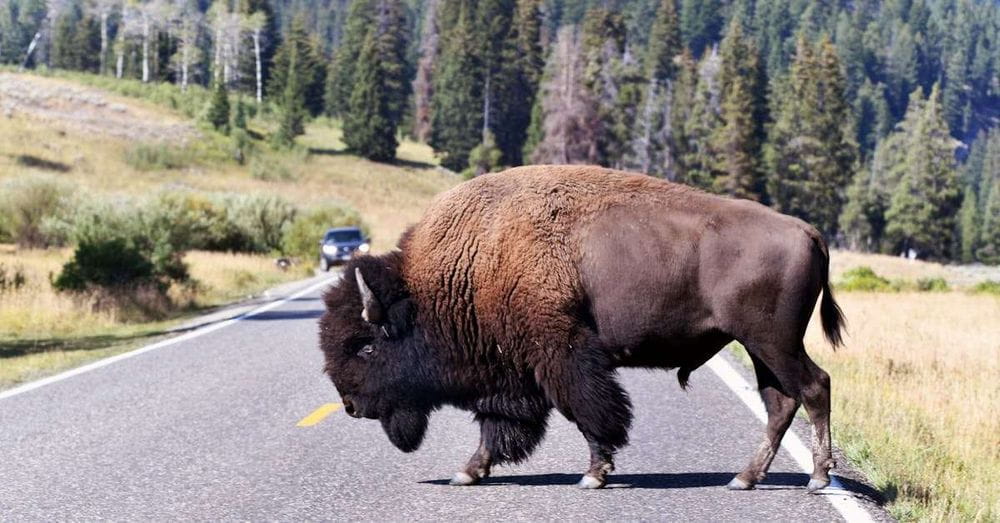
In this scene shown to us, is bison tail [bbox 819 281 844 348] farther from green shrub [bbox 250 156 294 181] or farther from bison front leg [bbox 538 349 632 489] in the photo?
green shrub [bbox 250 156 294 181]

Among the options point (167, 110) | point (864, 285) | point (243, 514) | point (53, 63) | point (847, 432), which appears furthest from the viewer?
point (53, 63)

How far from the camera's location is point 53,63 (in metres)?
134

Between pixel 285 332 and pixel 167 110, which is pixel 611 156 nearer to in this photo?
pixel 167 110

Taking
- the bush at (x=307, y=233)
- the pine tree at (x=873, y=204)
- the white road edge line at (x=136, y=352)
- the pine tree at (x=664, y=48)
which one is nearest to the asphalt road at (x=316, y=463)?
the white road edge line at (x=136, y=352)

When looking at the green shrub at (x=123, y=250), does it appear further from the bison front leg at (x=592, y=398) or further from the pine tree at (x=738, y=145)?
the pine tree at (x=738, y=145)

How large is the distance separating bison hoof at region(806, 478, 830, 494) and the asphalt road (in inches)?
2.1

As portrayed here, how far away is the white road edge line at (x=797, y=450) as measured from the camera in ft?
19.5

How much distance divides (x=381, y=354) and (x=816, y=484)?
2384 millimetres

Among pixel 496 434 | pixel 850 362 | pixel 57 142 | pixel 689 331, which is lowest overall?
pixel 57 142

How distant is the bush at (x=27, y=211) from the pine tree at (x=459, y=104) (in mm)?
59652

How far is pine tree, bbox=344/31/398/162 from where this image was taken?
9288 centimetres

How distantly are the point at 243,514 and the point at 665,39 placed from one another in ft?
327

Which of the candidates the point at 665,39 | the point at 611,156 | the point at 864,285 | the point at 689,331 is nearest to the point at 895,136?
the point at 665,39

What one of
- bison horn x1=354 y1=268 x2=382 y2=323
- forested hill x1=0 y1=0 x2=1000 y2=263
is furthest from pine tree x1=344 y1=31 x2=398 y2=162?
bison horn x1=354 y1=268 x2=382 y2=323
